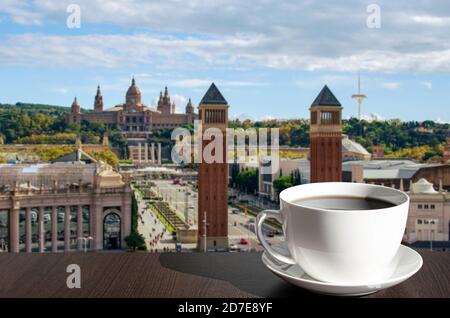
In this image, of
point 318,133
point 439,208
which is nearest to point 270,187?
point 318,133

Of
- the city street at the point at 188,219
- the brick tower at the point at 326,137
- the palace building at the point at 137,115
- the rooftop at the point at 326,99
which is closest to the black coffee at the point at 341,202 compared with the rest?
the city street at the point at 188,219

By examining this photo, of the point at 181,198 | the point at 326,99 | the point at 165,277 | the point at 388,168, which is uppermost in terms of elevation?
the point at 326,99

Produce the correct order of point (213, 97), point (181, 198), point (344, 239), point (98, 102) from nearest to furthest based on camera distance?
1. point (344, 239)
2. point (213, 97)
3. point (181, 198)
4. point (98, 102)

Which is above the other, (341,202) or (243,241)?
(341,202)

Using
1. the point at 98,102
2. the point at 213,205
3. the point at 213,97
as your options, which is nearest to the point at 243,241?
the point at 213,205

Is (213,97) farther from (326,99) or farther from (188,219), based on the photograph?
(188,219)

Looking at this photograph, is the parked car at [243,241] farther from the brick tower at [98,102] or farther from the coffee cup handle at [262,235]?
the brick tower at [98,102]

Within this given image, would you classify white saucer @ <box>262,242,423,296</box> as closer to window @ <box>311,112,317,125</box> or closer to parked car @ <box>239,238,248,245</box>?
parked car @ <box>239,238,248,245</box>
